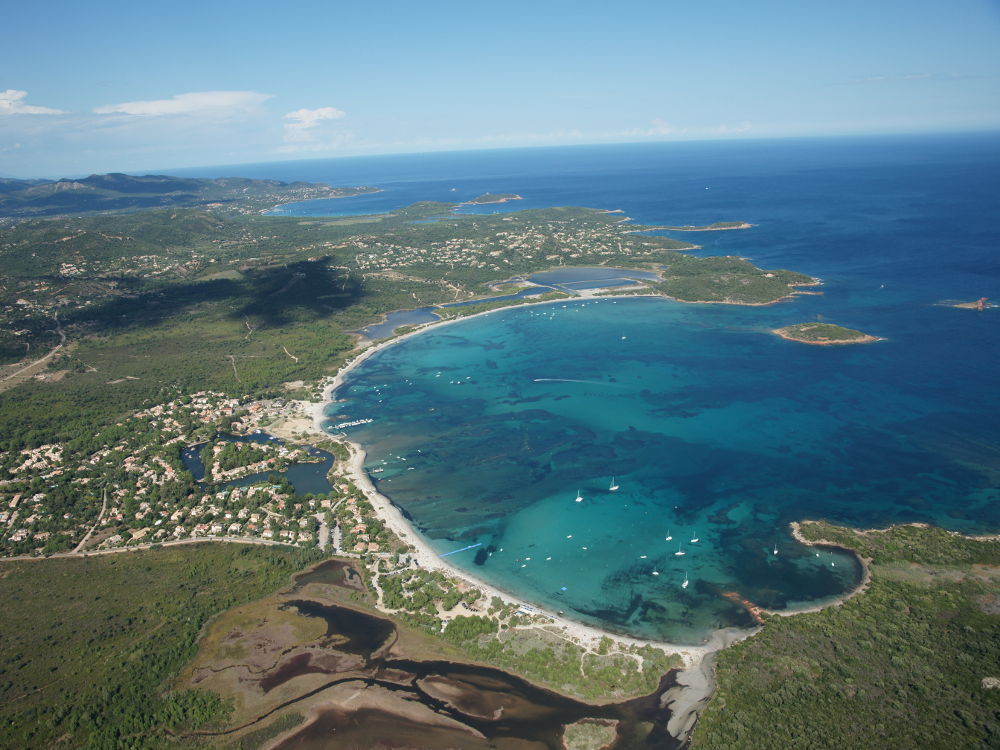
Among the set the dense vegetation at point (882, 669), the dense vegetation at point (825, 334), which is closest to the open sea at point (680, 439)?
the dense vegetation at point (825, 334)

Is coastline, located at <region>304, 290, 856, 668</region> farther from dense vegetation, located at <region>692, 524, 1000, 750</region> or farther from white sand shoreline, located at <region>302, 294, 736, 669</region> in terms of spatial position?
dense vegetation, located at <region>692, 524, 1000, 750</region>

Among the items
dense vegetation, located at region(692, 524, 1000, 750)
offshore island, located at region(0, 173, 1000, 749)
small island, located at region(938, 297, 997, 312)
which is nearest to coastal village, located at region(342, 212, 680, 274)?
small island, located at region(938, 297, 997, 312)

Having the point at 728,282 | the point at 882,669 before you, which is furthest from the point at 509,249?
the point at 882,669

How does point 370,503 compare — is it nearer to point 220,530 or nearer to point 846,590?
point 220,530

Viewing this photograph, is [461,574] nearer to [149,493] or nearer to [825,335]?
[149,493]

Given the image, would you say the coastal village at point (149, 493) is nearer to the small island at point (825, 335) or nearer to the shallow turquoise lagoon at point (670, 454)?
the shallow turquoise lagoon at point (670, 454)

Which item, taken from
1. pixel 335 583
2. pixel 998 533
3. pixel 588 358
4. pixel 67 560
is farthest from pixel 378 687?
pixel 588 358
